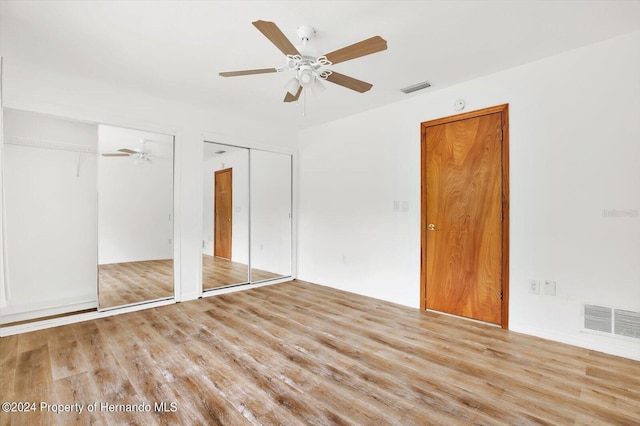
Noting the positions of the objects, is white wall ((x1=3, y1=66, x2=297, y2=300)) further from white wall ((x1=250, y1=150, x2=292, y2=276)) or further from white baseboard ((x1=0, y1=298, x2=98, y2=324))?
white baseboard ((x1=0, y1=298, x2=98, y2=324))

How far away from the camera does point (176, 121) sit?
4066mm

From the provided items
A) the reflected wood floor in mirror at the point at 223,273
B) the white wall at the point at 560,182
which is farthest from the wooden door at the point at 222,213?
the white wall at the point at 560,182

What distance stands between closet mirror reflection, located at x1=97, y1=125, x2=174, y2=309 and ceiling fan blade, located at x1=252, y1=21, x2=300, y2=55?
2.62 meters

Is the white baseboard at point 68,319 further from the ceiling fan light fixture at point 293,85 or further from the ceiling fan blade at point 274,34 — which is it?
the ceiling fan blade at point 274,34

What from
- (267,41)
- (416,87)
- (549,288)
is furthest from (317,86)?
(549,288)

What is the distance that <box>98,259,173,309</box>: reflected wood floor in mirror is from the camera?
366cm

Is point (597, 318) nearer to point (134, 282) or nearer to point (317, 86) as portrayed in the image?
point (317, 86)

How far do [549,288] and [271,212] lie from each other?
12.7 feet

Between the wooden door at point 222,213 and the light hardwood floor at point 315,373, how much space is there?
145 centimetres

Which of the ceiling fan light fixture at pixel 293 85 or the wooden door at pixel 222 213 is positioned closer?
the ceiling fan light fixture at pixel 293 85

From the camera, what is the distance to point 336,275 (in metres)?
4.86

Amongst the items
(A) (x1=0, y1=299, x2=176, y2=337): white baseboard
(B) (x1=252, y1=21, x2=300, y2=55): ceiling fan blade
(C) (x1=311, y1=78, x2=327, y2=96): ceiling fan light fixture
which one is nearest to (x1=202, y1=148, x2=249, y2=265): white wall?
(A) (x1=0, y1=299, x2=176, y2=337): white baseboard

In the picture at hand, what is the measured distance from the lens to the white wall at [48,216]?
333cm

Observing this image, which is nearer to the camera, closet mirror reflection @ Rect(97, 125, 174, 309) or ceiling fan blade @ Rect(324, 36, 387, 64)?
ceiling fan blade @ Rect(324, 36, 387, 64)
